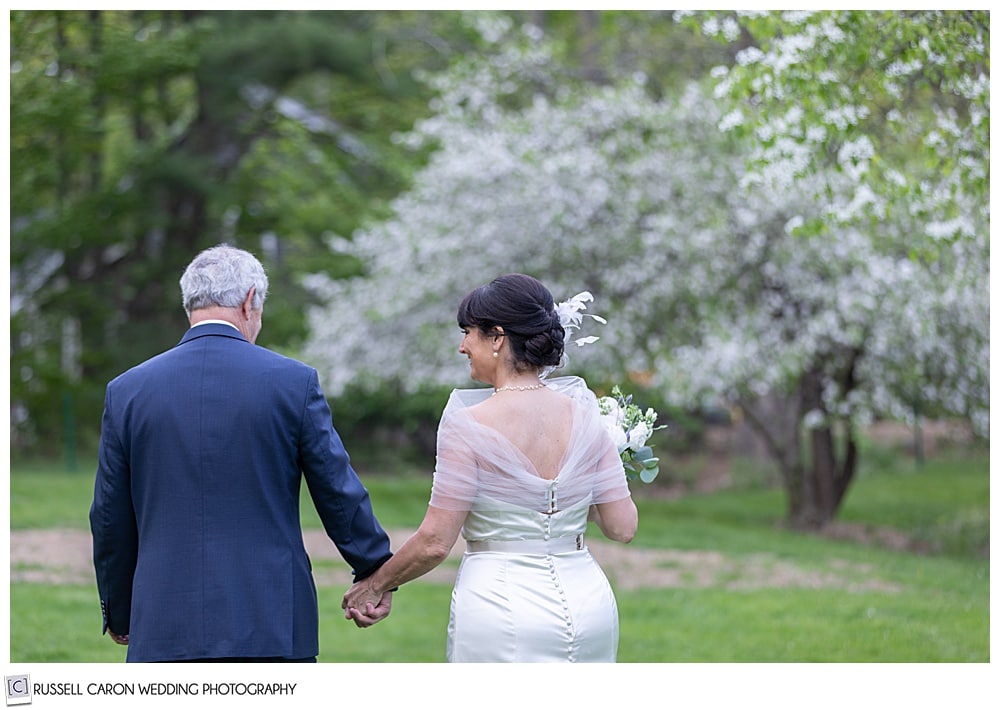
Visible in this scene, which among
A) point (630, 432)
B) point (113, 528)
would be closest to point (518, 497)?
point (630, 432)

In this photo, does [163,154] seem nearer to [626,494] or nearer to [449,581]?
[449,581]

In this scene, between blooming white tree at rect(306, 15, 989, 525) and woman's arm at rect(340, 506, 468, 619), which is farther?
blooming white tree at rect(306, 15, 989, 525)

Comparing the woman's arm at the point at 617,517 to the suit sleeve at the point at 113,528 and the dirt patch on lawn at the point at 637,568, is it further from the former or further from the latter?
the dirt patch on lawn at the point at 637,568

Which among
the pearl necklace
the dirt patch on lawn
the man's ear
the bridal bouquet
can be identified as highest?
the man's ear

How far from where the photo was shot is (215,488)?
135 inches

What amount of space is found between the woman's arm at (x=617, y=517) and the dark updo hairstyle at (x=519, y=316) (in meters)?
0.51

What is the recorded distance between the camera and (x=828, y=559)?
416 inches

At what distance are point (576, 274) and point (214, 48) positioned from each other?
9.18 metres

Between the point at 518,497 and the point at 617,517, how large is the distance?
356 mm

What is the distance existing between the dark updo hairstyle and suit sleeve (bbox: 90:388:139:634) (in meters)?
1.08

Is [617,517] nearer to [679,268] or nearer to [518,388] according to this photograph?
[518,388]
